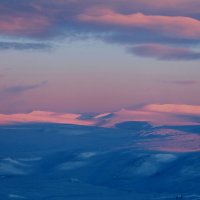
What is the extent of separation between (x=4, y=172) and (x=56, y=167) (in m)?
15.4

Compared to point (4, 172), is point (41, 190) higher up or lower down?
lower down

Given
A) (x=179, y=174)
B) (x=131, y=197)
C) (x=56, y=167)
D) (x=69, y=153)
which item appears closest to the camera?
(x=131, y=197)

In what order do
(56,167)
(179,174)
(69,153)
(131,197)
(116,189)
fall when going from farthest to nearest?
(69,153)
(56,167)
(179,174)
(116,189)
(131,197)

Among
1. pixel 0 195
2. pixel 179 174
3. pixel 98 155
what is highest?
pixel 98 155

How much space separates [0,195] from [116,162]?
188ft

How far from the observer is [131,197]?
355 ft

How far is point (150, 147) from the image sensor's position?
169m

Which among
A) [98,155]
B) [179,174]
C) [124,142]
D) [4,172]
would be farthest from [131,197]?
[124,142]

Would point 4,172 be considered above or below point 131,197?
above

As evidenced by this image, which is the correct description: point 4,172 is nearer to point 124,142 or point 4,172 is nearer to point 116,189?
point 116,189

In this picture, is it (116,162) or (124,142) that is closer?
(116,162)

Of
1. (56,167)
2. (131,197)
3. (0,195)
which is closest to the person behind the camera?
(0,195)

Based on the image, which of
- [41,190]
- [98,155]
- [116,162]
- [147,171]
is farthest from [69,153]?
[41,190]

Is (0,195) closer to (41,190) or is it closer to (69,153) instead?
(41,190)
